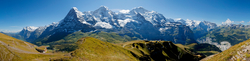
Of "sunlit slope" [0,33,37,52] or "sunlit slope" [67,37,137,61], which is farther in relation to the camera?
"sunlit slope" [67,37,137,61]

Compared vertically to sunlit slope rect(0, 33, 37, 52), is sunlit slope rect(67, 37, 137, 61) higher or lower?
lower

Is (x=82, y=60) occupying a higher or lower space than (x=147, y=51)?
higher

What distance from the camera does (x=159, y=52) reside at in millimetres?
177875

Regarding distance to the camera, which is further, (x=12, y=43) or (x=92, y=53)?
(x=92, y=53)

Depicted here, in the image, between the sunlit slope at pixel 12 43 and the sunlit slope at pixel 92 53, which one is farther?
the sunlit slope at pixel 92 53

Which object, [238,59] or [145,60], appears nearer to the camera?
[238,59]

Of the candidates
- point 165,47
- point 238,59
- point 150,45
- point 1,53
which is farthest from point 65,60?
point 165,47

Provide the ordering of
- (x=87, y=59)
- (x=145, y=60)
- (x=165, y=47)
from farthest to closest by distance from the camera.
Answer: (x=165, y=47)
(x=145, y=60)
(x=87, y=59)

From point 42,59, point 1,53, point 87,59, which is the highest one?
point 1,53

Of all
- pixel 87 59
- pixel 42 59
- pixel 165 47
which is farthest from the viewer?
pixel 165 47

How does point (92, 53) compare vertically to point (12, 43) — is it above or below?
below

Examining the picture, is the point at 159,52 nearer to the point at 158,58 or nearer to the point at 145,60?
the point at 158,58

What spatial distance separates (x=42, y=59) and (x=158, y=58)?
482 feet

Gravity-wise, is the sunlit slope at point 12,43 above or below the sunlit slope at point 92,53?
above
